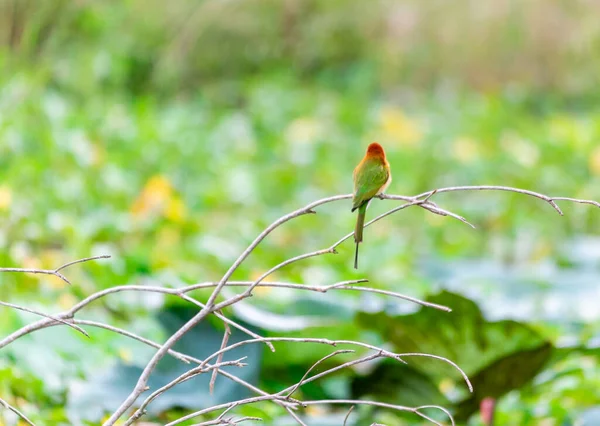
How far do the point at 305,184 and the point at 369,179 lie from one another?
9.91ft

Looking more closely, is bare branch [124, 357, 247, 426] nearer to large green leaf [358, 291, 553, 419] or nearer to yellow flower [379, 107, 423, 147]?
large green leaf [358, 291, 553, 419]

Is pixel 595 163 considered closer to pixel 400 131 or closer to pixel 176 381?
pixel 400 131

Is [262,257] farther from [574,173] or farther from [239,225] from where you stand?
[574,173]

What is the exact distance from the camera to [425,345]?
167 centimetres

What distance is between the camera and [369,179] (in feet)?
3.93

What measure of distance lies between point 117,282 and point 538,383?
98 cm

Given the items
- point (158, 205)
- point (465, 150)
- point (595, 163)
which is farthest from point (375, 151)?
point (465, 150)

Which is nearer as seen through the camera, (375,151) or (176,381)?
(176,381)

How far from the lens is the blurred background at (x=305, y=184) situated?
5.73ft

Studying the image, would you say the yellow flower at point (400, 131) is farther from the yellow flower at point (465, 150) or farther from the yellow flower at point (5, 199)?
the yellow flower at point (5, 199)

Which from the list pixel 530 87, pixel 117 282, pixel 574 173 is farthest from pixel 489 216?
pixel 530 87

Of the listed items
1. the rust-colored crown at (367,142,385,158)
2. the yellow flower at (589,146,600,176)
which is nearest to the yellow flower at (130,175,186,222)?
the rust-colored crown at (367,142,385,158)

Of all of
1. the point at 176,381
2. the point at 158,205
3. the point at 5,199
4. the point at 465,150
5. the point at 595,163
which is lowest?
the point at 176,381

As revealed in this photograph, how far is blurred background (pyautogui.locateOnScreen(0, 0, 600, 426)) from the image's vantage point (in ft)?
5.73
